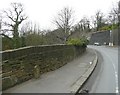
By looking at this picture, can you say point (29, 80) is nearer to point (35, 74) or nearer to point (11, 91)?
point (35, 74)

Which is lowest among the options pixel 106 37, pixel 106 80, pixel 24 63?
pixel 106 80

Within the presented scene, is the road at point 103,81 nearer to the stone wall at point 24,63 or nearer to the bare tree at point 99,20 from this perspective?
the stone wall at point 24,63

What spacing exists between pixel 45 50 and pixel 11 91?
261 inches

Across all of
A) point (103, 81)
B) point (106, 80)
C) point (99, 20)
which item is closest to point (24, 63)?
point (103, 81)

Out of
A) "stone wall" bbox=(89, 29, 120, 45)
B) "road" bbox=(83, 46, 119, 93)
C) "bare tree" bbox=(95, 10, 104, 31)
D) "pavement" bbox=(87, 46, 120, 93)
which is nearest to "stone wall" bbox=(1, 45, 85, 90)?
"road" bbox=(83, 46, 119, 93)

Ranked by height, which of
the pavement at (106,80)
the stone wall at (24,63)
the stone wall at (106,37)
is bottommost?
the pavement at (106,80)

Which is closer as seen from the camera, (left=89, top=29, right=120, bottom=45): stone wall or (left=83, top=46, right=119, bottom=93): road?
(left=83, top=46, right=119, bottom=93): road

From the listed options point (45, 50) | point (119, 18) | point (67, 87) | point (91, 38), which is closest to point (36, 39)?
point (45, 50)

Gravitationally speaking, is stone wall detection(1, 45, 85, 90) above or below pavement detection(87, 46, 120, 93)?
above

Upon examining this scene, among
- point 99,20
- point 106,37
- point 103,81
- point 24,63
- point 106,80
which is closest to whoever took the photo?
point 24,63

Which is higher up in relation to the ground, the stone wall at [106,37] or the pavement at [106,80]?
the stone wall at [106,37]

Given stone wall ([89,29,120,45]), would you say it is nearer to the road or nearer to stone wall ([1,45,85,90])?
the road

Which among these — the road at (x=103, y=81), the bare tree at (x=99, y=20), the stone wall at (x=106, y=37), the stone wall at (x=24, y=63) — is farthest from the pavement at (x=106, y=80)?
the bare tree at (x=99, y=20)

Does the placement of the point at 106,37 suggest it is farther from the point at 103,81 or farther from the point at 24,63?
the point at 24,63
